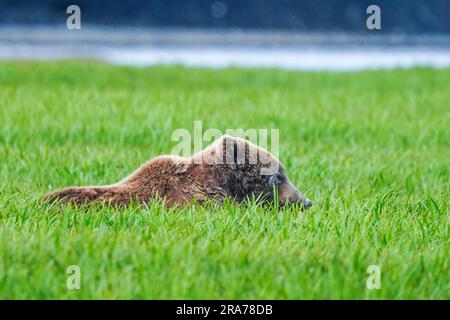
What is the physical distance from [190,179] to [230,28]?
11448 millimetres

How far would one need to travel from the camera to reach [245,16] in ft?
49.7

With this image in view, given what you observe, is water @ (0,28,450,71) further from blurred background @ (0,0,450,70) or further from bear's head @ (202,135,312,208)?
bear's head @ (202,135,312,208)

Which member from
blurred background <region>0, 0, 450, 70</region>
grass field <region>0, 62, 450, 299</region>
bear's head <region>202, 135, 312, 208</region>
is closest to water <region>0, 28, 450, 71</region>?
blurred background <region>0, 0, 450, 70</region>

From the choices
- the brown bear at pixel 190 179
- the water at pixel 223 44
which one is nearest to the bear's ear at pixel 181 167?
the brown bear at pixel 190 179

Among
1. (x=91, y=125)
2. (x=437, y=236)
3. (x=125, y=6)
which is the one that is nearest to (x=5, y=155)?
(x=91, y=125)

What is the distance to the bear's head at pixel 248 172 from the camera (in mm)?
4129

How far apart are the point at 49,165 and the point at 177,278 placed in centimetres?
244

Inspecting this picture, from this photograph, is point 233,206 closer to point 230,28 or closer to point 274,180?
point 274,180

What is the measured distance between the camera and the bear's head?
13.5 feet

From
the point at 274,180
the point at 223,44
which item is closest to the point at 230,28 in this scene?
the point at 223,44

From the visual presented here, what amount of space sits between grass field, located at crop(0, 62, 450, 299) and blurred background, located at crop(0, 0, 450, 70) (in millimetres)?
4968

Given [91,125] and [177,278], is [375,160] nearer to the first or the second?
[91,125]

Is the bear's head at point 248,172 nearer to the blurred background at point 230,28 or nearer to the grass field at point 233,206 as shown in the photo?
the grass field at point 233,206
